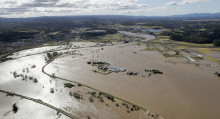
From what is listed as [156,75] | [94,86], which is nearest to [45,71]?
[94,86]

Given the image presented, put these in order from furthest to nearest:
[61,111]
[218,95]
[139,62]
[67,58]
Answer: [67,58]
[139,62]
[218,95]
[61,111]

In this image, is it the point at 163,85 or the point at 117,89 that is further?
the point at 163,85

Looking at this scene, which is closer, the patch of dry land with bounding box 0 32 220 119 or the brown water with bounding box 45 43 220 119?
the patch of dry land with bounding box 0 32 220 119

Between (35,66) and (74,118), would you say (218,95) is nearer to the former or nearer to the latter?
(74,118)

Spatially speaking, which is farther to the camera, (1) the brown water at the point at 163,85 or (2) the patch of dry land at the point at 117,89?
(1) the brown water at the point at 163,85

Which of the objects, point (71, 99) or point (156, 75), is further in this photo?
point (156, 75)

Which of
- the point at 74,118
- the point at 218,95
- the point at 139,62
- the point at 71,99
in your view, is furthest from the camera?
the point at 139,62

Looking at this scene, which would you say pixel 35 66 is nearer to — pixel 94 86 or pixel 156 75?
pixel 94 86
